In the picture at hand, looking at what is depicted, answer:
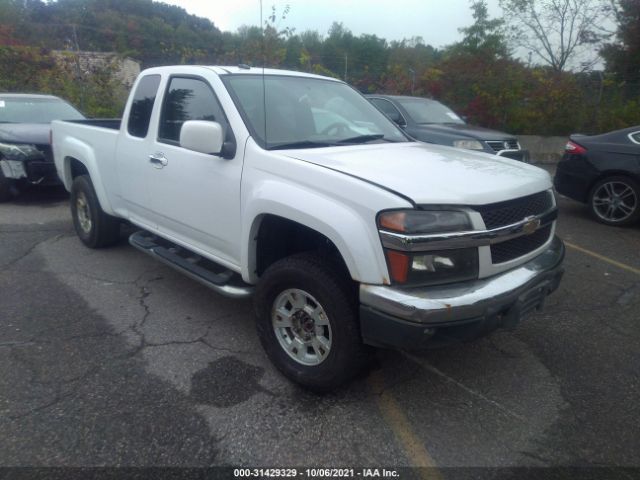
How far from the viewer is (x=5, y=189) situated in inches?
310

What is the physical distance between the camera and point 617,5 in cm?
1975

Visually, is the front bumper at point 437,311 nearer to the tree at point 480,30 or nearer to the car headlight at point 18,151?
the car headlight at point 18,151

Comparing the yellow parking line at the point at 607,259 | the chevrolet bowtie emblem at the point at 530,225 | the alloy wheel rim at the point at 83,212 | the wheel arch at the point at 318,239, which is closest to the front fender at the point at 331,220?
the wheel arch at the point at 318,239

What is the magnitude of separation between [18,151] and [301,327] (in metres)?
6.51

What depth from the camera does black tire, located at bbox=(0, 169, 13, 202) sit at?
25.5 feet

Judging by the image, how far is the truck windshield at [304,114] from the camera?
350 centimetres

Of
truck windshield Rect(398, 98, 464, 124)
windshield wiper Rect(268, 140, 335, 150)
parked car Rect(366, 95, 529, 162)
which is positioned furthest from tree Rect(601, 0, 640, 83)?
windshield wiper Rect(268, 140, 335, 150)

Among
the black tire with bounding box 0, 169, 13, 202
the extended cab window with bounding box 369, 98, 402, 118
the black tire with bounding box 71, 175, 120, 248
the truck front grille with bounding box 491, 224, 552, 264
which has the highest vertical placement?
the extended cab window with bounding box 369, 98, 402, 118

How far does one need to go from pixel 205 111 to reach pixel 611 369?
11.2ft

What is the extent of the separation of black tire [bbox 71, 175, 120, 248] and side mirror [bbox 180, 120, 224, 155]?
2.53m

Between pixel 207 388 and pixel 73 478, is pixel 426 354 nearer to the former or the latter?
pixel 207 388

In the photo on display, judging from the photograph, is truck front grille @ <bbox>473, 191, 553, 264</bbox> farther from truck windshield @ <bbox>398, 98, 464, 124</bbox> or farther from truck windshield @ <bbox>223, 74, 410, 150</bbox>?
truck windshield @ <bbox>398, 98, 464, 124</bbox>

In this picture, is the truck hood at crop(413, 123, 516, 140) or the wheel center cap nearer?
the wheel center cap

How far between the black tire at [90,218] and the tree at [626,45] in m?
16.6
